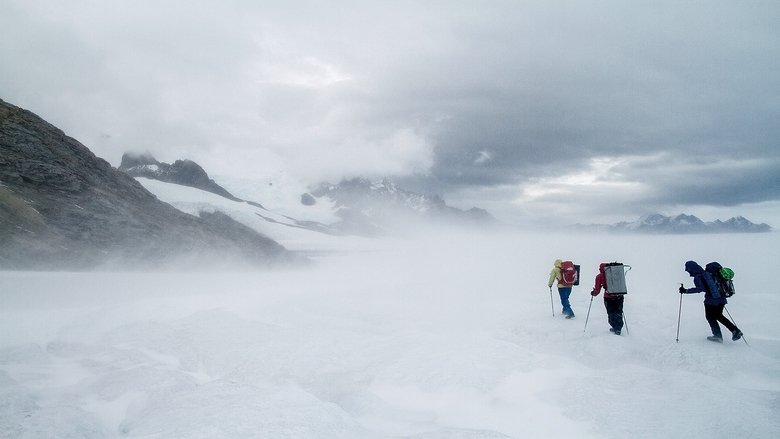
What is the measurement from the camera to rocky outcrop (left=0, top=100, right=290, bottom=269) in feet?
87.3

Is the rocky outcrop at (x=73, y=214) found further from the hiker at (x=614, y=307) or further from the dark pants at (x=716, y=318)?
the dark pants at (x=716, y=318)

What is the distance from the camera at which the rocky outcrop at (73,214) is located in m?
26.6

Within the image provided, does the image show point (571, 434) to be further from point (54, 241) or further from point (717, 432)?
point (54, 241)

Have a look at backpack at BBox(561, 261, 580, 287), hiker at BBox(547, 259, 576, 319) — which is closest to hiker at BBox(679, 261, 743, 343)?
backpack at BBox(561, 261, 580, 287)

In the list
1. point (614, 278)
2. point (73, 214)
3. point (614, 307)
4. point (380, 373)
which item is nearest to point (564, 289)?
point (614, 307)

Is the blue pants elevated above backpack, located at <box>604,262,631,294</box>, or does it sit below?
below

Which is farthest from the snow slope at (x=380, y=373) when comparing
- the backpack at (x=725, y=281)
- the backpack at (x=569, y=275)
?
the backpack at (x=725, y=281)

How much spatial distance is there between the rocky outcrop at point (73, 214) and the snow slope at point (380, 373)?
10.8 m

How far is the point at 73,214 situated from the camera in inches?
A: 1243

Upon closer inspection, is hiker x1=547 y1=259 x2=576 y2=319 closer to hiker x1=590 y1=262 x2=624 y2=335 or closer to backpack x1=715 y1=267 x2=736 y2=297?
hiker x1=590 y1=262 x2=624 y2=335

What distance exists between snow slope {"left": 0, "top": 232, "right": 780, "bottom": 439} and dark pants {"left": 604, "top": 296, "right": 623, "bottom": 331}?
606 mm

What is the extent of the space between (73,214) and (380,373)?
3323cm

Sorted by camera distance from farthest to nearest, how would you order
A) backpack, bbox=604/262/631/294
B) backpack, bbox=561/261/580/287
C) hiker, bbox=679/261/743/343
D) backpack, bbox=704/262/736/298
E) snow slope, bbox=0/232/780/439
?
backpack, bbox=561/261/580/287 → backpack, bbox=604/262/631/294 → backpack, bbox=704/262/736/298 → hiker, bbox=679/261/743/343 → snow slope, bbox=0/232/780/439

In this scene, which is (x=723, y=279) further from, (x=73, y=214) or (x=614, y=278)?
(x=73, y=214)
